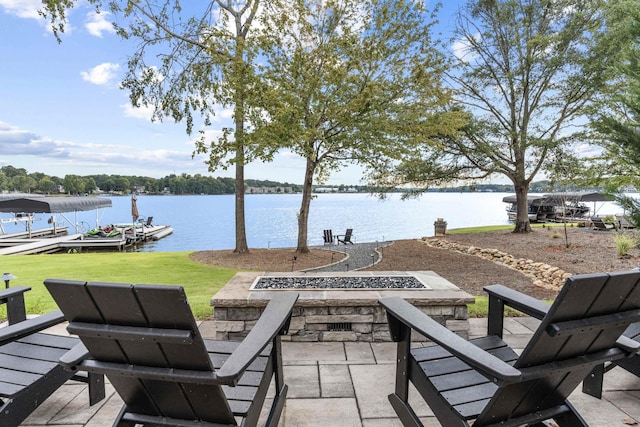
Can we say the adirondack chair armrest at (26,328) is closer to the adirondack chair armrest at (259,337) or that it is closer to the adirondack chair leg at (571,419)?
the adirondack chair armrest at (259,337)

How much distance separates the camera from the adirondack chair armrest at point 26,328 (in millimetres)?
1866

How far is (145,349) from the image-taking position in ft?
4.32

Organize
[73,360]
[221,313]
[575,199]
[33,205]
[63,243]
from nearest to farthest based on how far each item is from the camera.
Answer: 1. [73,360]
2. [221,313]
3. [33,205]
4. [63,243]
5. [575,199]

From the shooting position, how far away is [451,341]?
1521mm

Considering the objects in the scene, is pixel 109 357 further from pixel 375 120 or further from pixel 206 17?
pixel 206 17

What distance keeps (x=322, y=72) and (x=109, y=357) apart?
872 cm

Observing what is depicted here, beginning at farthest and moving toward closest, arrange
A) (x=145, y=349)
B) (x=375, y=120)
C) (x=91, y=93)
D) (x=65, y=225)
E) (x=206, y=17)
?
(x=65, y=225) < (x=91, y=93) < (x=206, y=17) < (x=375, y=120) < (x=145, y=349)

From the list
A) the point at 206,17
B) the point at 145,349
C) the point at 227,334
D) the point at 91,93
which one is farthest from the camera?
the point at 91,93

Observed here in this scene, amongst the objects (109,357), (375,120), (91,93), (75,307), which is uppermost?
(91,93)

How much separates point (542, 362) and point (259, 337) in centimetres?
113

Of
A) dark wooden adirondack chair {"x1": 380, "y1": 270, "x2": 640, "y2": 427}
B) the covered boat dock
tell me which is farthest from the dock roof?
dark wooden adirondack chair {"x1": 380, "y1": 270, "x2": 640, "y2": 427}

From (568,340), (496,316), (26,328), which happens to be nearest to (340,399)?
(496,316)

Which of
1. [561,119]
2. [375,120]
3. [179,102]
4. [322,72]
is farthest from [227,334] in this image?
[561,119]

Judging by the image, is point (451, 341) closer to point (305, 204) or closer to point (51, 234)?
point (305, 204)
